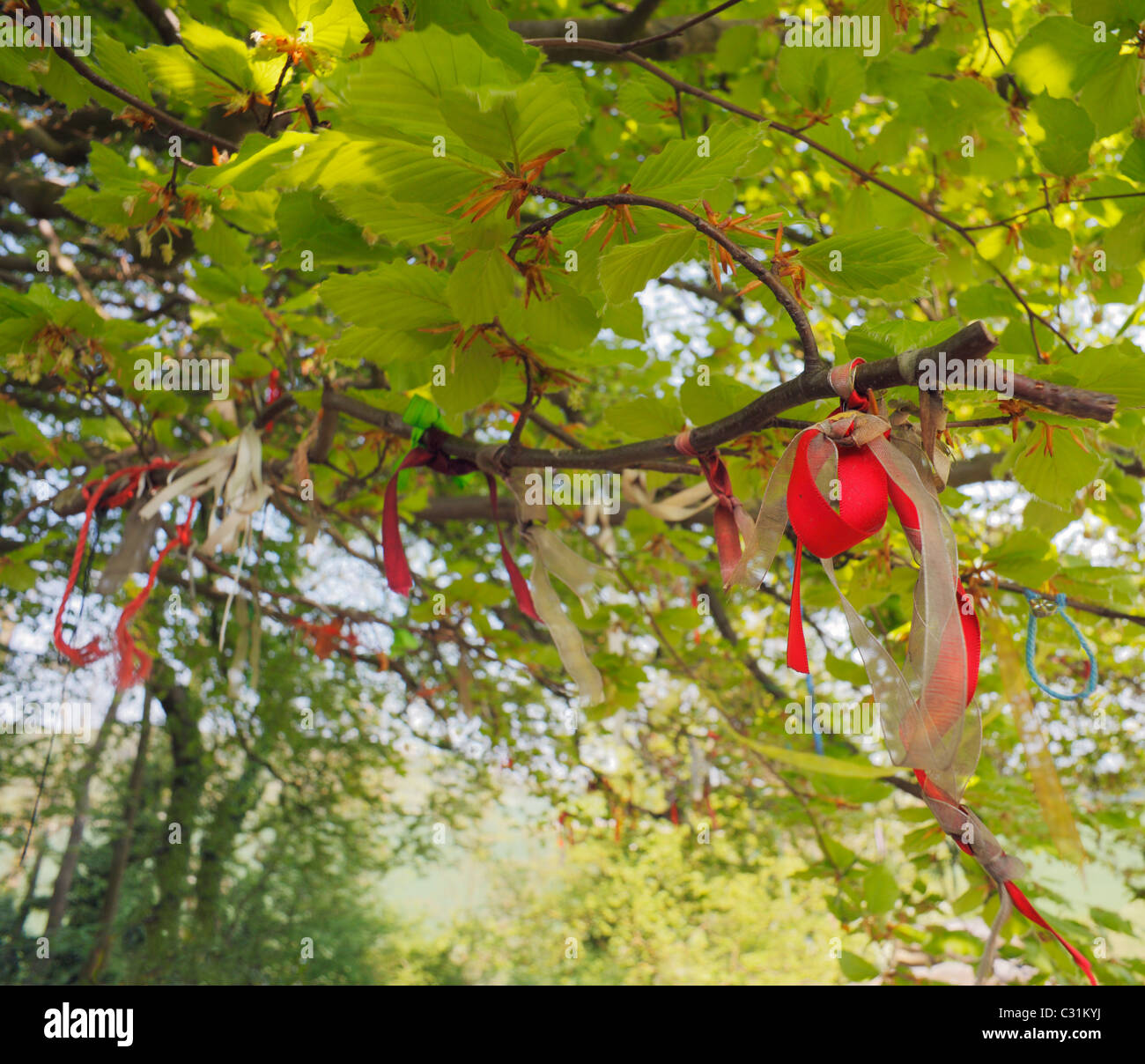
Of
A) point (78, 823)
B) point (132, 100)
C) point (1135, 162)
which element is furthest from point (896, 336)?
point (78, 823)

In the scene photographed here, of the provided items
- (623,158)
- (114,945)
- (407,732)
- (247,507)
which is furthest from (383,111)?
(114,945)

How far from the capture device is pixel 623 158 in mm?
2070

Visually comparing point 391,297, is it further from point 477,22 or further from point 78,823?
point 78,823

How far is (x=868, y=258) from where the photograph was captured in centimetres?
57

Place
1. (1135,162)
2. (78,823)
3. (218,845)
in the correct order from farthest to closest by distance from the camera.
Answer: (218,845) < (78,823) < (1135,162)

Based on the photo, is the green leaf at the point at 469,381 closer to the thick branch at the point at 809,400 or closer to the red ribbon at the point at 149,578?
the thick branch at the point at 809,400

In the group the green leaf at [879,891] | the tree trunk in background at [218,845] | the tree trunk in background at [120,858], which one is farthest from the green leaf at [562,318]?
the tree trunk in background at [218,845]

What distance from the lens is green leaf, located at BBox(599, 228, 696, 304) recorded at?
529 mm

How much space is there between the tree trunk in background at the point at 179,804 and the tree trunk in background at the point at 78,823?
0.41 m

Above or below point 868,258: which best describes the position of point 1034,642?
below

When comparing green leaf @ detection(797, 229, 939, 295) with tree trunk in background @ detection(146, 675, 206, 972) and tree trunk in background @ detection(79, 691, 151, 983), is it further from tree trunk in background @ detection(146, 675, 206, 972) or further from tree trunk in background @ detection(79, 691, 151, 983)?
tree trunk in background @ detection(146, 675, 206, 972)

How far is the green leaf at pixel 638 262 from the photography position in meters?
0.53

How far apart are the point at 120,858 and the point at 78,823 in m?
0.46
